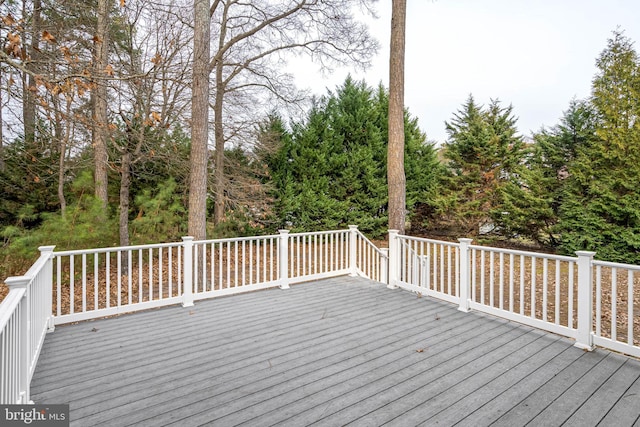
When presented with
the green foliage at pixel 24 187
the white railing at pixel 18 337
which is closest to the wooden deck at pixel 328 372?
the white railing at pixel 18 337

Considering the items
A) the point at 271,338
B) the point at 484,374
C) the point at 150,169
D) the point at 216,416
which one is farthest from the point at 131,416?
the point at 150,169

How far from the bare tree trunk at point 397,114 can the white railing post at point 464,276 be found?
1.89m

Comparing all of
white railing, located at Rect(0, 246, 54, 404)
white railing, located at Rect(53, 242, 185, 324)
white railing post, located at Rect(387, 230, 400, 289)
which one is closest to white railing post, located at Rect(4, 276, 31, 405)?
white railing, located at Rect(0, 246, 54, 404)

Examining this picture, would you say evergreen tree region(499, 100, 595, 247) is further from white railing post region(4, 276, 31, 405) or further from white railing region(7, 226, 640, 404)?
white railing post region(4, 276, 31, 405)

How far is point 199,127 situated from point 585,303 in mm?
5939

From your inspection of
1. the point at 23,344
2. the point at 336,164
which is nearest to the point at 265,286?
the point at 23,344

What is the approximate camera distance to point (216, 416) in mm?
2102

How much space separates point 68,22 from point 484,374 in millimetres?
7866

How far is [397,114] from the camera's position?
6148 mm

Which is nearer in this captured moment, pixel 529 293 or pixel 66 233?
pixel 66 233

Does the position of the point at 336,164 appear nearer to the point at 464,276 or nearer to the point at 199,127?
the point at 199,127

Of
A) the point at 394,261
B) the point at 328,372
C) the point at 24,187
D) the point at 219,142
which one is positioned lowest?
the point at 328,372

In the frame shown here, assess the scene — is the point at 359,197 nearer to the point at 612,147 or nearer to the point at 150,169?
the point at 150,169

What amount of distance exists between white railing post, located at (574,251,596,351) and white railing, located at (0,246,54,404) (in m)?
4.37
